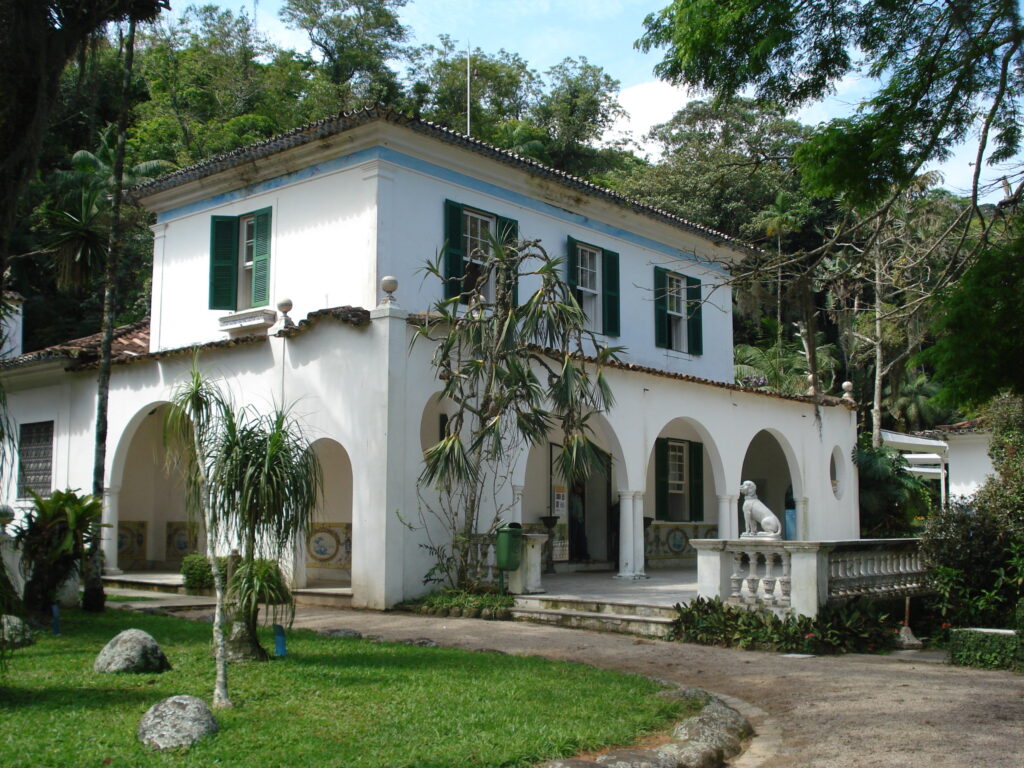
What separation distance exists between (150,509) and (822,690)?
1416cm

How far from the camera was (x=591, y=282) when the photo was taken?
60.5 ft

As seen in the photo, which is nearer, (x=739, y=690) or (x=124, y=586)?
(x=739, y=690)

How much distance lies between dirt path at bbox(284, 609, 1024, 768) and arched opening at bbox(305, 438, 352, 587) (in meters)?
3.06

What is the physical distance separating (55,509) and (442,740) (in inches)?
277

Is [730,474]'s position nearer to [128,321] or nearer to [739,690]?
[739,690]

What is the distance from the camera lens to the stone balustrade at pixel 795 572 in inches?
438

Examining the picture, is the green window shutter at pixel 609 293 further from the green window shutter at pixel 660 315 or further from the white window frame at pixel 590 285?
the green window shutter at pixel 660 315

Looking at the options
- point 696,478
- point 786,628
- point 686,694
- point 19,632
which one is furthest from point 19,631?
point 696,478

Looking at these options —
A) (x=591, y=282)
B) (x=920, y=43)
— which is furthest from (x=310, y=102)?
(x=920, y=43)

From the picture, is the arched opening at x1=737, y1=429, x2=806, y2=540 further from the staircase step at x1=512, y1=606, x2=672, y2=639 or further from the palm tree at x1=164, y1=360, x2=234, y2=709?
the palm tree at x1=164, y1=360, x2=234, y2=709

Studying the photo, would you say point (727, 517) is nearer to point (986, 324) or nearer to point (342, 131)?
point (342, 131)

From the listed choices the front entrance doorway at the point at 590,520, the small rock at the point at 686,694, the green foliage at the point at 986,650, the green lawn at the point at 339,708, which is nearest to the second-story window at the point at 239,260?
the front entrance doorway at the point at 590,520

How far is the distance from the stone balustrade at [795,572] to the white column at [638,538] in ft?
14.7

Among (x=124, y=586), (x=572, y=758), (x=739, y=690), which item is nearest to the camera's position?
(x=572, y=758)
